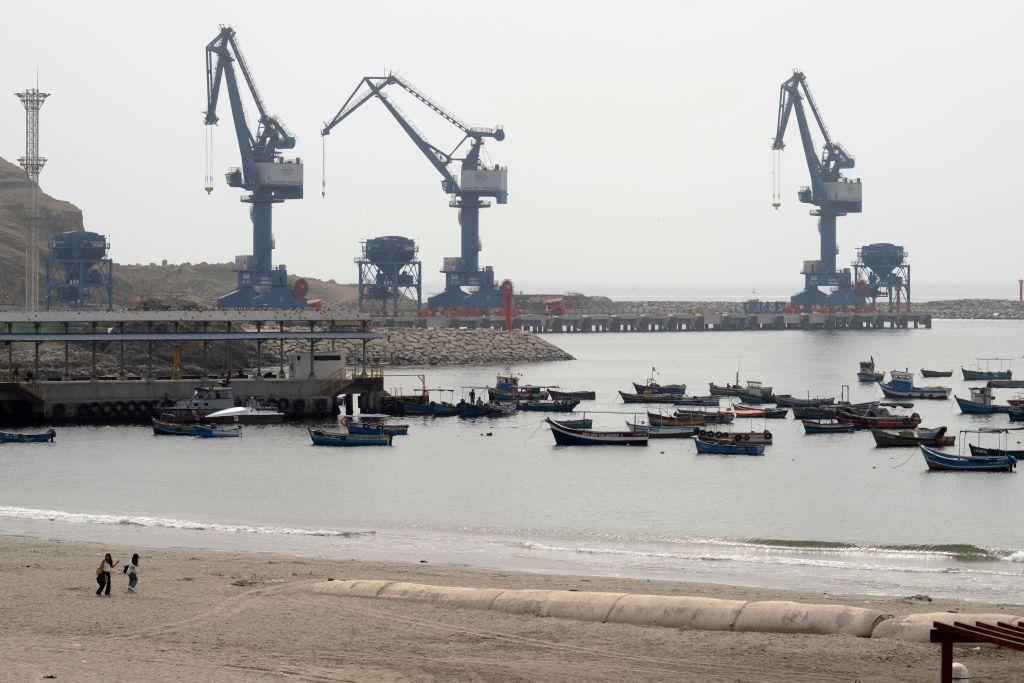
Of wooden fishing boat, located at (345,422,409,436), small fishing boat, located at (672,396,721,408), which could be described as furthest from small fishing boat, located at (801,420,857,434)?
wooden fishing boat, located at (345,422,409,436)

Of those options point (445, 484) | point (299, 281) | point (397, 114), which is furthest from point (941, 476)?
point (397, 114)

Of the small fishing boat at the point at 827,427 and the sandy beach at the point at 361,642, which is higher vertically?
the small fishing boat at the point at 827,427

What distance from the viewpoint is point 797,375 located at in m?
125

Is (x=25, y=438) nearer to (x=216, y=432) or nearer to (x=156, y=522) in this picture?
(x=216, y=432)

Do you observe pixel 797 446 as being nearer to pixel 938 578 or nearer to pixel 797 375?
pixel 938 578

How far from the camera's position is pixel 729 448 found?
68375 millimetres

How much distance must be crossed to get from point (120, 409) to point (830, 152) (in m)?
142

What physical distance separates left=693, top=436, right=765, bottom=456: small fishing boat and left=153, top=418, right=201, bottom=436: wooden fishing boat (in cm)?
2497

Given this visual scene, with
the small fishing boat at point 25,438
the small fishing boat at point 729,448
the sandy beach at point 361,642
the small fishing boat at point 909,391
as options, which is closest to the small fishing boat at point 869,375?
the small fishing boat at point 909,391

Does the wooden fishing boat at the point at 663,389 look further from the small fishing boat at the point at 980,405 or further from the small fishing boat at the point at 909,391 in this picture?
the small fishing boat at the point at 980,405

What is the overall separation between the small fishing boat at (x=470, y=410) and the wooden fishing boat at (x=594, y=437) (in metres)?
13.3

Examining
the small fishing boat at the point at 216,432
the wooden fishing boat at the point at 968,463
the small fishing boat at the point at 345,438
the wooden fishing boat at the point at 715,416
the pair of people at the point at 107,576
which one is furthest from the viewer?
the wooden fishing boat at the point at 715,416

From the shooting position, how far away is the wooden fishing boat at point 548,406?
88500mm

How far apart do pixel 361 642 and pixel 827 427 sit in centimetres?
5403
